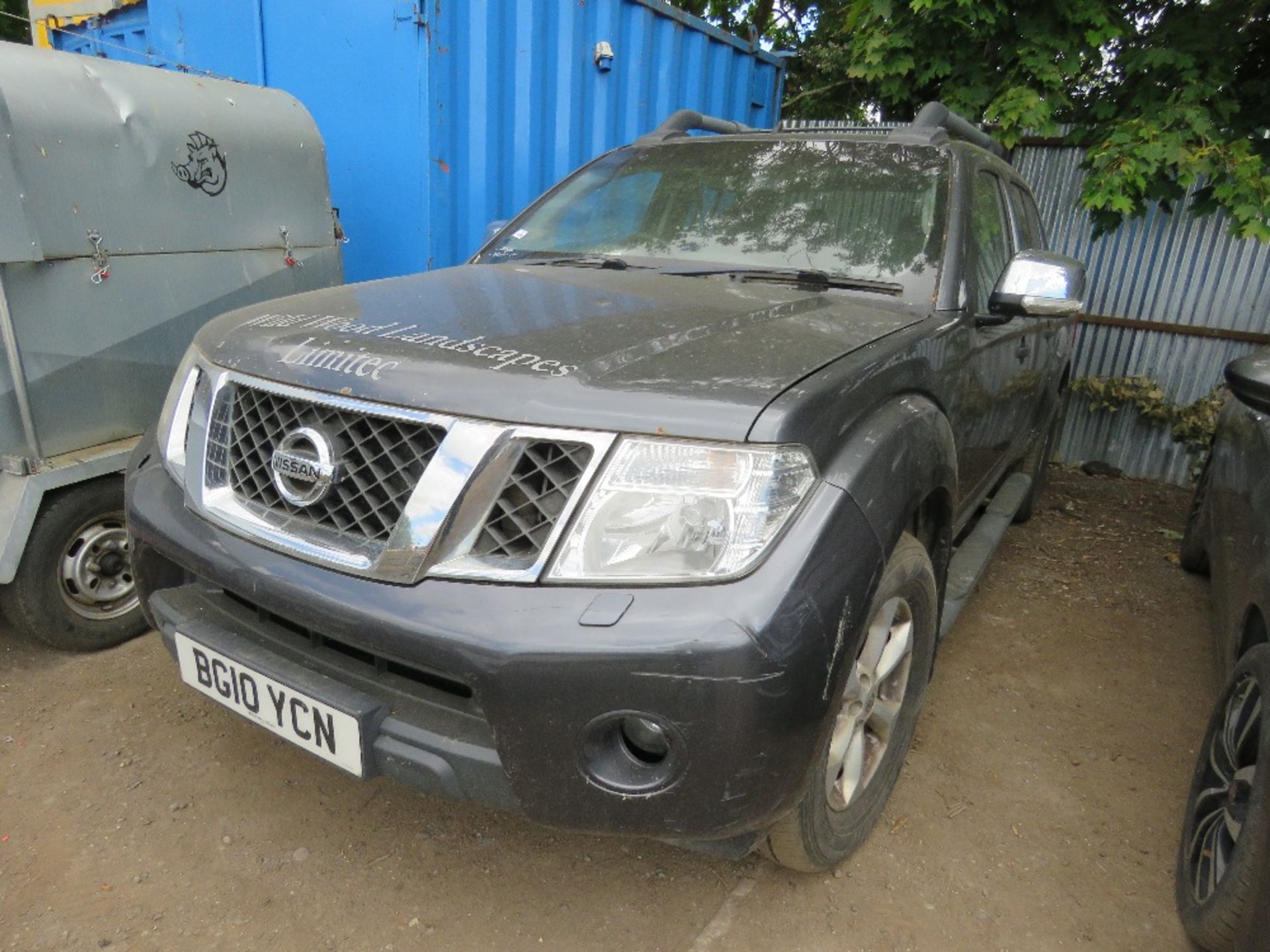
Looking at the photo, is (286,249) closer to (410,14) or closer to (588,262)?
(410,14)

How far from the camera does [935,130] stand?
114 inches

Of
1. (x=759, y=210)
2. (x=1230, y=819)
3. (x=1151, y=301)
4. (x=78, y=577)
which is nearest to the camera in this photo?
(x=1230, y=819)

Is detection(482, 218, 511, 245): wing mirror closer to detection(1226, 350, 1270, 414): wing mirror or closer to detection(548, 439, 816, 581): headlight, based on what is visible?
detection(548, 439, 816, 581): headlight

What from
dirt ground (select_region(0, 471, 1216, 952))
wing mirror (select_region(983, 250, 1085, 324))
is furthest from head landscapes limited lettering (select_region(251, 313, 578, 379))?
wing mirror (select_region(983, 250, 1085, 324))

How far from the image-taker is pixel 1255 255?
5.38 m

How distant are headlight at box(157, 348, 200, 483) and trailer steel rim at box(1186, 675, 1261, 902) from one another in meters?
2.42

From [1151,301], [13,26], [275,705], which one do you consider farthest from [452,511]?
[13,26]

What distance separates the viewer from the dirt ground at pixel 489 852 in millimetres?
1922

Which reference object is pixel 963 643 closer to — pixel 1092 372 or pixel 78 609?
pixel 78 609

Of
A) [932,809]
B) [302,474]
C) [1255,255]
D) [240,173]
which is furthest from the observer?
[1255,255]

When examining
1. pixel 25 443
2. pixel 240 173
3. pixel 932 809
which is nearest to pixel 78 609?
pixel 25 443

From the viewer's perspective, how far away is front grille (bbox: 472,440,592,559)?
5.01ft

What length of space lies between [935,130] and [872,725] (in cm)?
198

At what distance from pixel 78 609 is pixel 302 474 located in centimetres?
173
